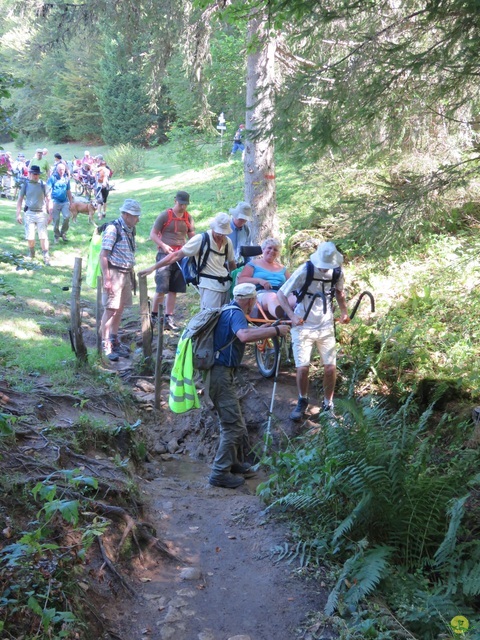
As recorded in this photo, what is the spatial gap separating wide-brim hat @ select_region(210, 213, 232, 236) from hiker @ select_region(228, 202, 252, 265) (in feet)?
3.57

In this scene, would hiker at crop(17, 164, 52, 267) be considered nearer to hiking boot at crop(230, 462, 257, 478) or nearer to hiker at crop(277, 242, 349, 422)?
hiker at crop(277, 242, 349, 422)

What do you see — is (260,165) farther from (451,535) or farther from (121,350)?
(451,535)

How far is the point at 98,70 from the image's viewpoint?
4062 cm

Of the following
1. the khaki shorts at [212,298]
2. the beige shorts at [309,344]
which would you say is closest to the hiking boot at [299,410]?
the beige shorts at [309,344]

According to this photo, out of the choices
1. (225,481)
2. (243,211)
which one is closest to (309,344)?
(225,481)

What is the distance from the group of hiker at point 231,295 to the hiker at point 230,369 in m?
0.01

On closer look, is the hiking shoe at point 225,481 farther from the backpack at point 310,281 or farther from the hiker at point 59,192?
the hiker at point 59,192

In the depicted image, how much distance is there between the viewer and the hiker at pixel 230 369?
6.04 meters

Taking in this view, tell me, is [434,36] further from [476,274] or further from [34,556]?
[34,556]

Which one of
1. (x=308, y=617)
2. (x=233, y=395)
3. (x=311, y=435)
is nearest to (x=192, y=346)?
(x=233, y=395)

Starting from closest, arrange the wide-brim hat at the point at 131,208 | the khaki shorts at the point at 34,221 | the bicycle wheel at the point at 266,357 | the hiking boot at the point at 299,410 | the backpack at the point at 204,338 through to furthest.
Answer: the backpack at the point at 204,338 < the hiking boot at the point at 299,410 < the bicycle wheel at the point at 266,357 < the wide-brim hat at the point at 131,208 < the khaki shorts at the point at 34,221

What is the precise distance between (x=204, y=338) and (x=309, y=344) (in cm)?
167

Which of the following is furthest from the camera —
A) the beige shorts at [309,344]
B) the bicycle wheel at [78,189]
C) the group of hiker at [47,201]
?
the bicycle wheel at [78,189]

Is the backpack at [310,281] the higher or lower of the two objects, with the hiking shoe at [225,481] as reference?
higher
